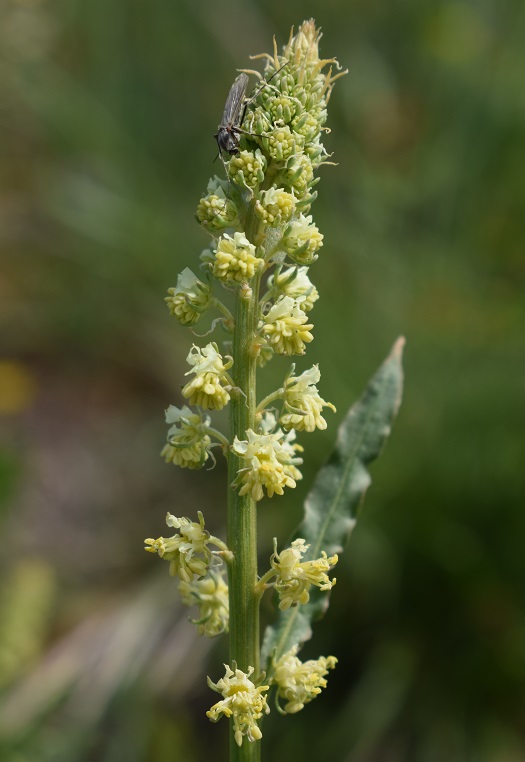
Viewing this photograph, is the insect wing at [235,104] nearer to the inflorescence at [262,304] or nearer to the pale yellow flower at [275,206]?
the inflorescence at [262,304]

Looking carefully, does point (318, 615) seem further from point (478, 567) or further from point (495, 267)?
point (495, 267)

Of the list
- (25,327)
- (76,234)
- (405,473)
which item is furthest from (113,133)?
(405,473)

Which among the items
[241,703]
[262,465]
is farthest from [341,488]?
[241,703]

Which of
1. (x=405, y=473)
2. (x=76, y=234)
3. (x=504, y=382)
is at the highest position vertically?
(x=76, y=234)

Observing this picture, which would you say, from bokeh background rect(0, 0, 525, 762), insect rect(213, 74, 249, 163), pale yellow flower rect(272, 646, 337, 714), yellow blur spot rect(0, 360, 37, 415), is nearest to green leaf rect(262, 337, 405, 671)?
pale yellow flower rect(272, 646, 337, 714)

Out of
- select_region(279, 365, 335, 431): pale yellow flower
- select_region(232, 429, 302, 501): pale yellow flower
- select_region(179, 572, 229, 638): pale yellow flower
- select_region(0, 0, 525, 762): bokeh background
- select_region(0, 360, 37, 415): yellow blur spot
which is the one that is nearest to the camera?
select_region(232, 429, 302, 501): pale yellow flower

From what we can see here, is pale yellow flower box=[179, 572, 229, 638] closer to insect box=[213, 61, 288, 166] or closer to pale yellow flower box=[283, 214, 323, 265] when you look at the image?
pale yellow flower box=[283, 214, 323, 265]
